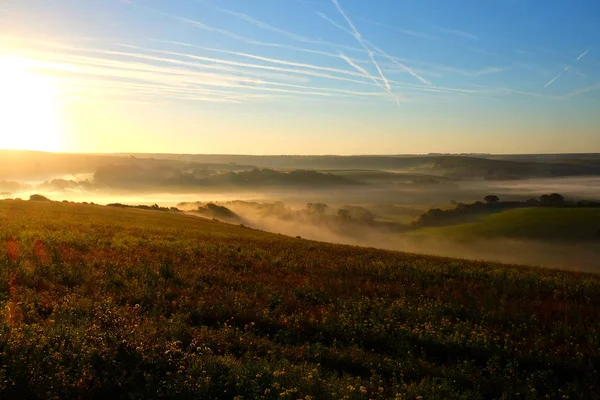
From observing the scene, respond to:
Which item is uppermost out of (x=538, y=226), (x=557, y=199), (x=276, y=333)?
(x=276, y=333)

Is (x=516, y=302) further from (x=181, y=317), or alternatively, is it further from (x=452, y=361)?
(x=181, y=317)

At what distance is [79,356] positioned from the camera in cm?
743

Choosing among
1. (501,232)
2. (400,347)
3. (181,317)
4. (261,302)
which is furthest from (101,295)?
(501,232)

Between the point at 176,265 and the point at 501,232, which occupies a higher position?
the point at 176,265

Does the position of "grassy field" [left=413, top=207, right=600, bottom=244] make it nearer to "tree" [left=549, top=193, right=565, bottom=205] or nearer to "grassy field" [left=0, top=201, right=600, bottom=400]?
"tree" [left=549, top=193, right=565, bottom=205]

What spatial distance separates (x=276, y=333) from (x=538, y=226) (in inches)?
5751

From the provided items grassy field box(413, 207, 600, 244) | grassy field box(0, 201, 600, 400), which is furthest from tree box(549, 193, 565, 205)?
grassy field box(0, 201, 600, 400)

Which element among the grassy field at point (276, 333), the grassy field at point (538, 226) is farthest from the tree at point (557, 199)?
the grassy field at point (276, 333)

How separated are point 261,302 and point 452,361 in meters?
5.57

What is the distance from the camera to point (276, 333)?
1059 cm

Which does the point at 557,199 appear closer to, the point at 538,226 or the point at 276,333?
the point at 538,226

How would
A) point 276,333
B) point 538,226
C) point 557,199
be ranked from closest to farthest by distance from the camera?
1. point 276,333
2. point 538,226
3. point 557,199

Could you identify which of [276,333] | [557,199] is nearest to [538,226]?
[557,199]

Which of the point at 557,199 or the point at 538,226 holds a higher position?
the point at 557,199
